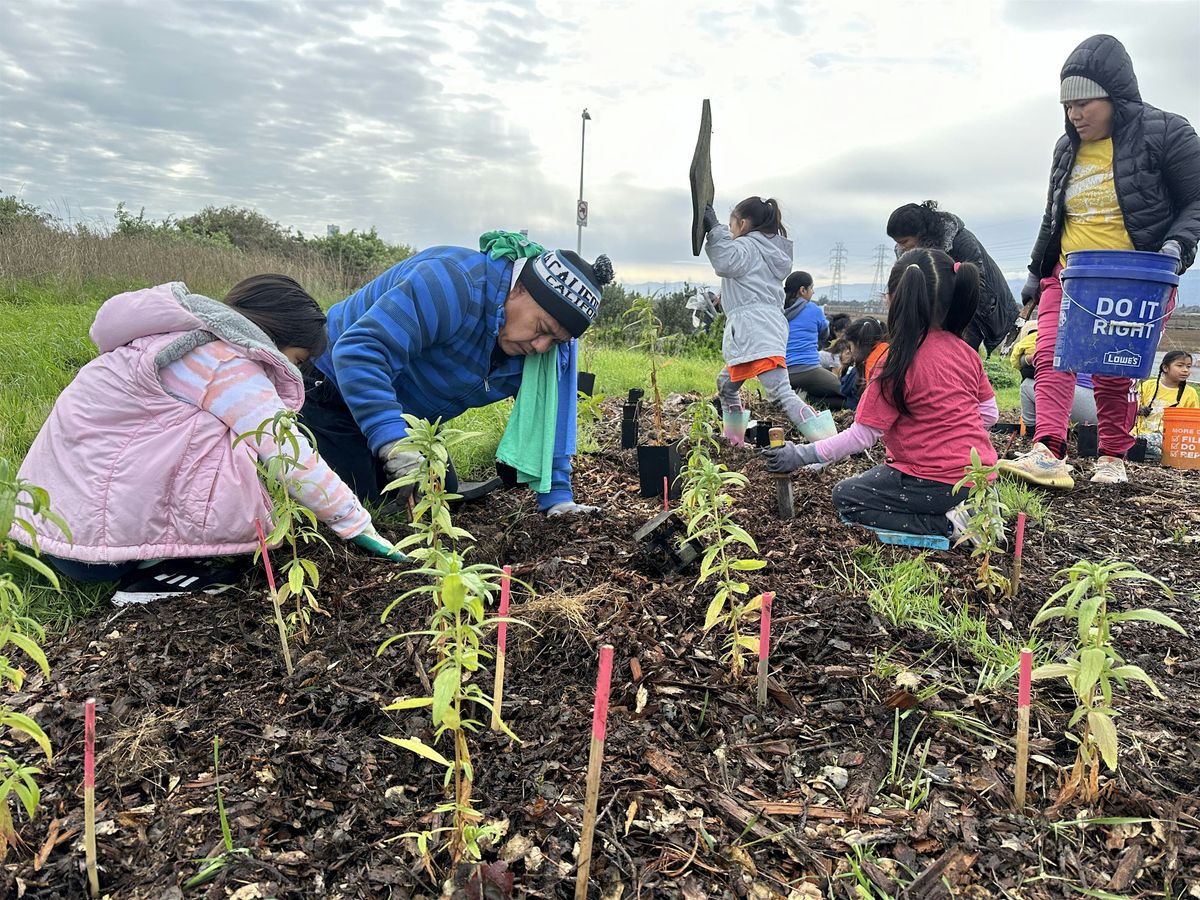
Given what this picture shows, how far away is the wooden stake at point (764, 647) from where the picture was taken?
172 cm

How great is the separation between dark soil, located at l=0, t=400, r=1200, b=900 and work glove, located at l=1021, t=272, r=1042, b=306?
9.18 ft

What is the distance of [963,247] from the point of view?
14.6ft

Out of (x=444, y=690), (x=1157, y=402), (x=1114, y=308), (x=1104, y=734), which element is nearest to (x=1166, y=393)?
(x=1157, y=402)

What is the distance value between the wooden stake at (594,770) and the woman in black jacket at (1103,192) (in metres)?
3.43

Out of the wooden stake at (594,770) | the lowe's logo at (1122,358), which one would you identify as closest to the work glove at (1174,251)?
the lowe's logo at (1122,358)

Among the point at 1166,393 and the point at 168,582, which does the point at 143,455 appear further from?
the point at 1166,393

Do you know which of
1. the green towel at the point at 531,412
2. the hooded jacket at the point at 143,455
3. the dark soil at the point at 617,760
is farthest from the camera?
the green towel at the point at 531,412

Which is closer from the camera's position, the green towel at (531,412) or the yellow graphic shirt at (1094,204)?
the green towel at (531,412)

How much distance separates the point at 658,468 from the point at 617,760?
1955 millimetres

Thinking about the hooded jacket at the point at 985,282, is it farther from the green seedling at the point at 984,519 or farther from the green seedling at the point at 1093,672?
the green seedling at the point at 1093,672

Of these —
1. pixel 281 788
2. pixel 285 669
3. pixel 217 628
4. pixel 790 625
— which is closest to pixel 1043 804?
pixel 790 625

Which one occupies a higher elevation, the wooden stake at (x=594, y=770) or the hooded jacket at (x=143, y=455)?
the hooded jacket at (x=143, y=455)

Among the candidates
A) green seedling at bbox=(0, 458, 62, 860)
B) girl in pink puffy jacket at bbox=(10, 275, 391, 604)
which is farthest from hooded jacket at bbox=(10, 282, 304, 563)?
green seedling at bbox=(0, 458, 62, 860)

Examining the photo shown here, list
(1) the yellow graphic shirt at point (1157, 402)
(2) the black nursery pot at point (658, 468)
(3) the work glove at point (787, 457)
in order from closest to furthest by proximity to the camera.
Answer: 1. (3) the work glove at point (787, 457)
2. (2) the black nursery pot at point (658, 468)
3. (1) the yellow graphic shirt at point (1157, 402)
